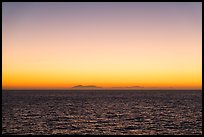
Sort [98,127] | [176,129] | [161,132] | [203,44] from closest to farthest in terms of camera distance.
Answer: [203,44], [161,132], [176,129], [98,127]

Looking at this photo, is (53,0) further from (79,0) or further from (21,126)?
(21,126)

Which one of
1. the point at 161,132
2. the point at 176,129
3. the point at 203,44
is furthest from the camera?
the point at 176,129

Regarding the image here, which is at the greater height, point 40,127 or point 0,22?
point 0,22

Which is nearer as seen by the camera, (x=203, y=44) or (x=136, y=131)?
(x=203, y=44)

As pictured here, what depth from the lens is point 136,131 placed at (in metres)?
34.7

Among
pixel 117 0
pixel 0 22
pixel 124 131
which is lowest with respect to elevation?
pixel 124 131

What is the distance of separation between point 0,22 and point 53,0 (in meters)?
1.10

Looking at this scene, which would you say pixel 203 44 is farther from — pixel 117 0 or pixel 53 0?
pixel 53 0

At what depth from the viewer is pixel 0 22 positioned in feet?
17.8

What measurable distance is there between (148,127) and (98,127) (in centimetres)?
670


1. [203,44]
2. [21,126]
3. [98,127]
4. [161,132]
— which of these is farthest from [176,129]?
[203,44]

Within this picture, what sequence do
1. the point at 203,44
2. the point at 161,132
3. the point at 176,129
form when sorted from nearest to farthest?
the point at 203,44 < the point at 161,132 < the point at 176,129

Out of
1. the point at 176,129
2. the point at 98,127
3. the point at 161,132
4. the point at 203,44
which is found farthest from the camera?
the point at 98,127

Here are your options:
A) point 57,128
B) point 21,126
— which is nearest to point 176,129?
point 57,128
